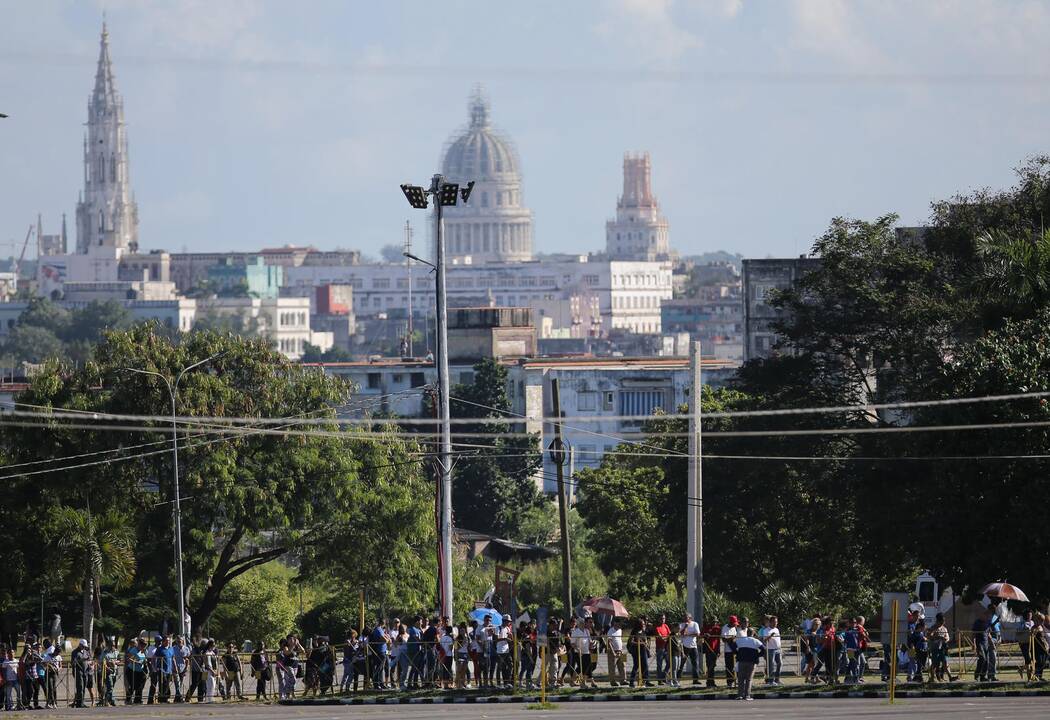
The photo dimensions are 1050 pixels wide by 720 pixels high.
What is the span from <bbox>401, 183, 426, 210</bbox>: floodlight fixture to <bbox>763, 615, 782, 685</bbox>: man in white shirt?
38.1 feet

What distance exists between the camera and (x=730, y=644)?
3884cm

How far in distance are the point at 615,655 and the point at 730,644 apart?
2.07 metres

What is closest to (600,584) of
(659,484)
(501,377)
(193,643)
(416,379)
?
(659,484)

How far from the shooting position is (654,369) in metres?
Result: 136

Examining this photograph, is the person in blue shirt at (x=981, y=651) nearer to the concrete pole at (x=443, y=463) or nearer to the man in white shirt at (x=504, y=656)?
the man in white shirt at (x=504, y=656)

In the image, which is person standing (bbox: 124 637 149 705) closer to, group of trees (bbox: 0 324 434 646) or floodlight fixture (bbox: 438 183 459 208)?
floodlight fixture (bbox: 438 183 459 208)

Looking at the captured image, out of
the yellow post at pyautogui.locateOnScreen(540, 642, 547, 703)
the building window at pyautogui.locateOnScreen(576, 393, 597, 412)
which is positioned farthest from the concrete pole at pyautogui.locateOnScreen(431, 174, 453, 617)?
the building window at pyautogui.locateOnScreen(576, 393, 597, 412)

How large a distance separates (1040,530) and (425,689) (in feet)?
36.4

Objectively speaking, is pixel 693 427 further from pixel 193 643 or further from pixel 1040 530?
pixel 193 643

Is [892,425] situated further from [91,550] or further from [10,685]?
[10,685]

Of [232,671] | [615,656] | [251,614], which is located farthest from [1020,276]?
[251,614]

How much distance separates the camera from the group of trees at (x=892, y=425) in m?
41.2

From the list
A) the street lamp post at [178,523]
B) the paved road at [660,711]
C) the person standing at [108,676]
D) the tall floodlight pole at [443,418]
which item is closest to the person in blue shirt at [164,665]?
the person standing at [108,676]

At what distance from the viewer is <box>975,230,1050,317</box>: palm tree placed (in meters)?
42.6
